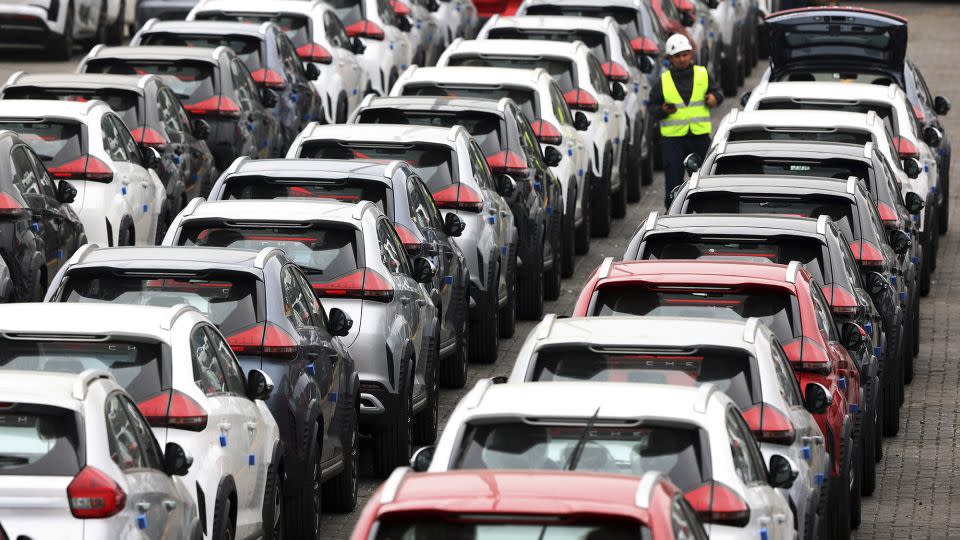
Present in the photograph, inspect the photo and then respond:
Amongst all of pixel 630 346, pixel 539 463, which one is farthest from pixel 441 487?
pixel 630 346

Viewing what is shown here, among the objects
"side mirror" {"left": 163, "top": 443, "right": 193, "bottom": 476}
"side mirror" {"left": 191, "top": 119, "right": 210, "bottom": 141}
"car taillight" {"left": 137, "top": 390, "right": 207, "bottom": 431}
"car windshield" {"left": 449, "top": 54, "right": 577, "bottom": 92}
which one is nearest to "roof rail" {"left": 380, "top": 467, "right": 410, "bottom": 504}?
"side mirror" {"left": 163, "top": 443, "right": 193, "bottom": 476}

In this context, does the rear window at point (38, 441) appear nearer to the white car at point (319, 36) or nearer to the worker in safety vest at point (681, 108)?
the worker in safety vest at point (681, 108)

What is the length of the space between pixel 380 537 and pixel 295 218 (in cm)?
707

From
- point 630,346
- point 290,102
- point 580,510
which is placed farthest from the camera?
point 290,102

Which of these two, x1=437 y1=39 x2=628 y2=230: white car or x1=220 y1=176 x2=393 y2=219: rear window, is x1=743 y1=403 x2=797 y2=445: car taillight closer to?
x1=220 y1=176 x2=393 y2=219: rear window

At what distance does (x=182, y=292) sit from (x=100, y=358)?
1.76 meters

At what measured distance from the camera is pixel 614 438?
9781 millimetres

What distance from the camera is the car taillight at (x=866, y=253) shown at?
55.8 ft

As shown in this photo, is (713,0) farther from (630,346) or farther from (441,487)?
(441,487)

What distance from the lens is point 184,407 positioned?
11672mm

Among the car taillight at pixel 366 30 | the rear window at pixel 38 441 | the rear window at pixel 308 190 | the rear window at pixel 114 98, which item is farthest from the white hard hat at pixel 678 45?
the rear window at pixel 38 441

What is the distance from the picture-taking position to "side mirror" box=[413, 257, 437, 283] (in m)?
16.2

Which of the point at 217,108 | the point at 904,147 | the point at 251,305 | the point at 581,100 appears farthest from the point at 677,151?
the point at 251,305

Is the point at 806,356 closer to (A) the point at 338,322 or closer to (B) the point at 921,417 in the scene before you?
(A) the point at 338,322
